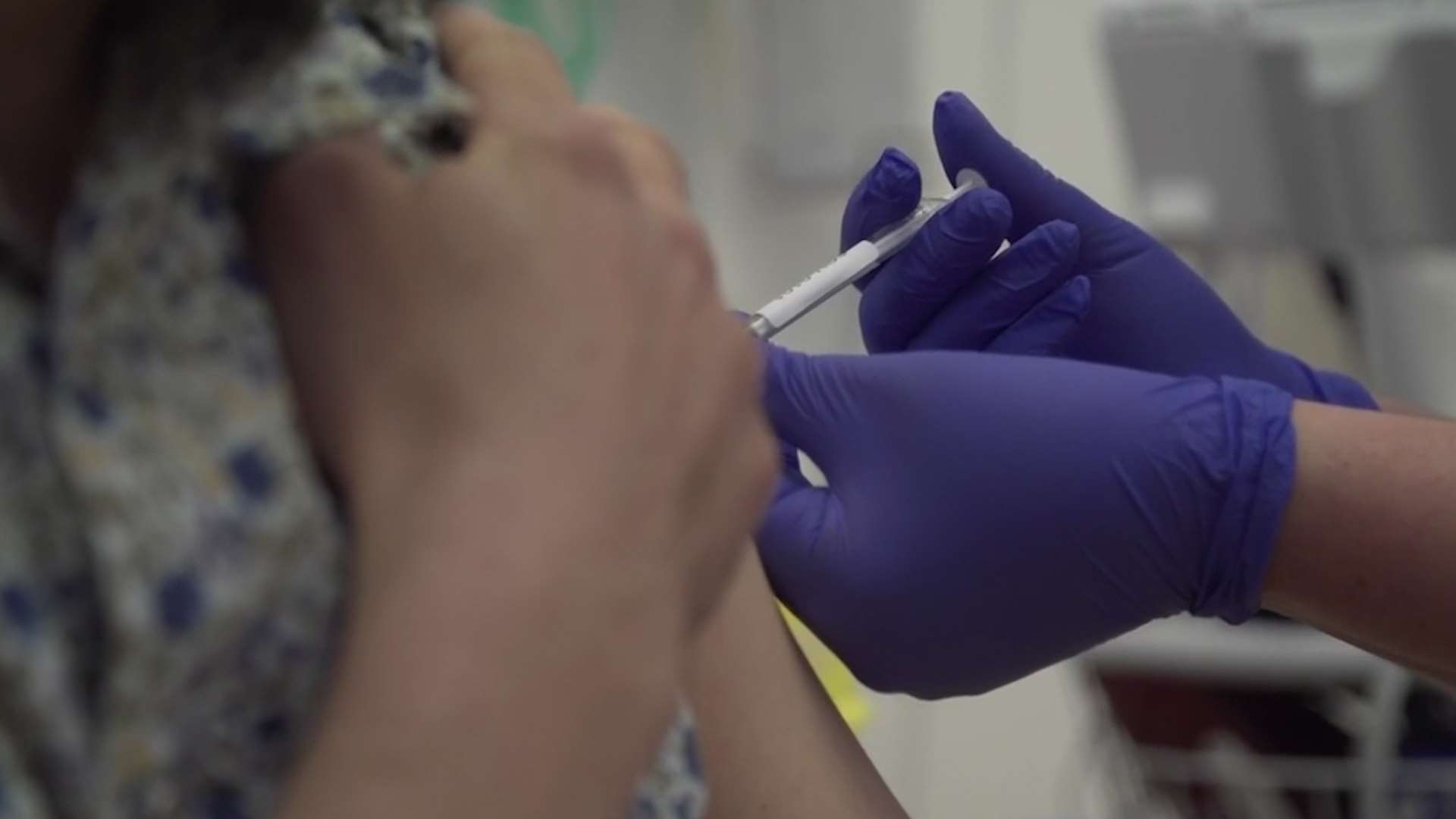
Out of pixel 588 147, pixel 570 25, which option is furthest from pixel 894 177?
pixel 570 25

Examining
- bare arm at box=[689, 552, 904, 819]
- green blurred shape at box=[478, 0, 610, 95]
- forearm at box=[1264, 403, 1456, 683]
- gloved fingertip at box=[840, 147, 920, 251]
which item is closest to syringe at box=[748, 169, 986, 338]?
gloved fingertip at box=[840, 147, 920, 251]

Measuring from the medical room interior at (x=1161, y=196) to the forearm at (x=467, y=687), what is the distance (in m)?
0.56

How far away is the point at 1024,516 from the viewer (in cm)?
80

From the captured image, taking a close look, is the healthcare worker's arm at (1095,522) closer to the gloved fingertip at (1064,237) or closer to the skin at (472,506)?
the gloved fingertip at (1064,237)

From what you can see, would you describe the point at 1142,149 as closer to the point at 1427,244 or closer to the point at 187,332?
the point at 1427,244

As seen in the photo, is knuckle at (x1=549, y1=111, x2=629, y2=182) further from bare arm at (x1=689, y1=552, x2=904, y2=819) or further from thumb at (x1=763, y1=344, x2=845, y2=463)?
thumb at (x1=763, y1=344, x2=845, y2=463)

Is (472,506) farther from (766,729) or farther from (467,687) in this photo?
(766,729)

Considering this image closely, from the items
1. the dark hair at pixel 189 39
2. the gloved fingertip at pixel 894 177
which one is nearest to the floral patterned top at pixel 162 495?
the dark hair at pixel 189 39

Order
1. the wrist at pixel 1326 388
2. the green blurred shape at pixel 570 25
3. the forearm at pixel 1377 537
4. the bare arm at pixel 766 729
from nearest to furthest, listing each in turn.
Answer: the bare arm at pixel 766 729 < the forearm at pixel 1377 537 < the wrist at pixel 1326 388 < the green blurred shape at pixel 570 25

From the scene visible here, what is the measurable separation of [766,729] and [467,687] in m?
0.34

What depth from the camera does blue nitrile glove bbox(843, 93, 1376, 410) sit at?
91cm

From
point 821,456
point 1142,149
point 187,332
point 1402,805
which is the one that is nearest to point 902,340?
point 821,456

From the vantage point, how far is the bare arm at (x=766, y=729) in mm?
662

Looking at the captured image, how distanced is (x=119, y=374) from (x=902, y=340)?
66cm
